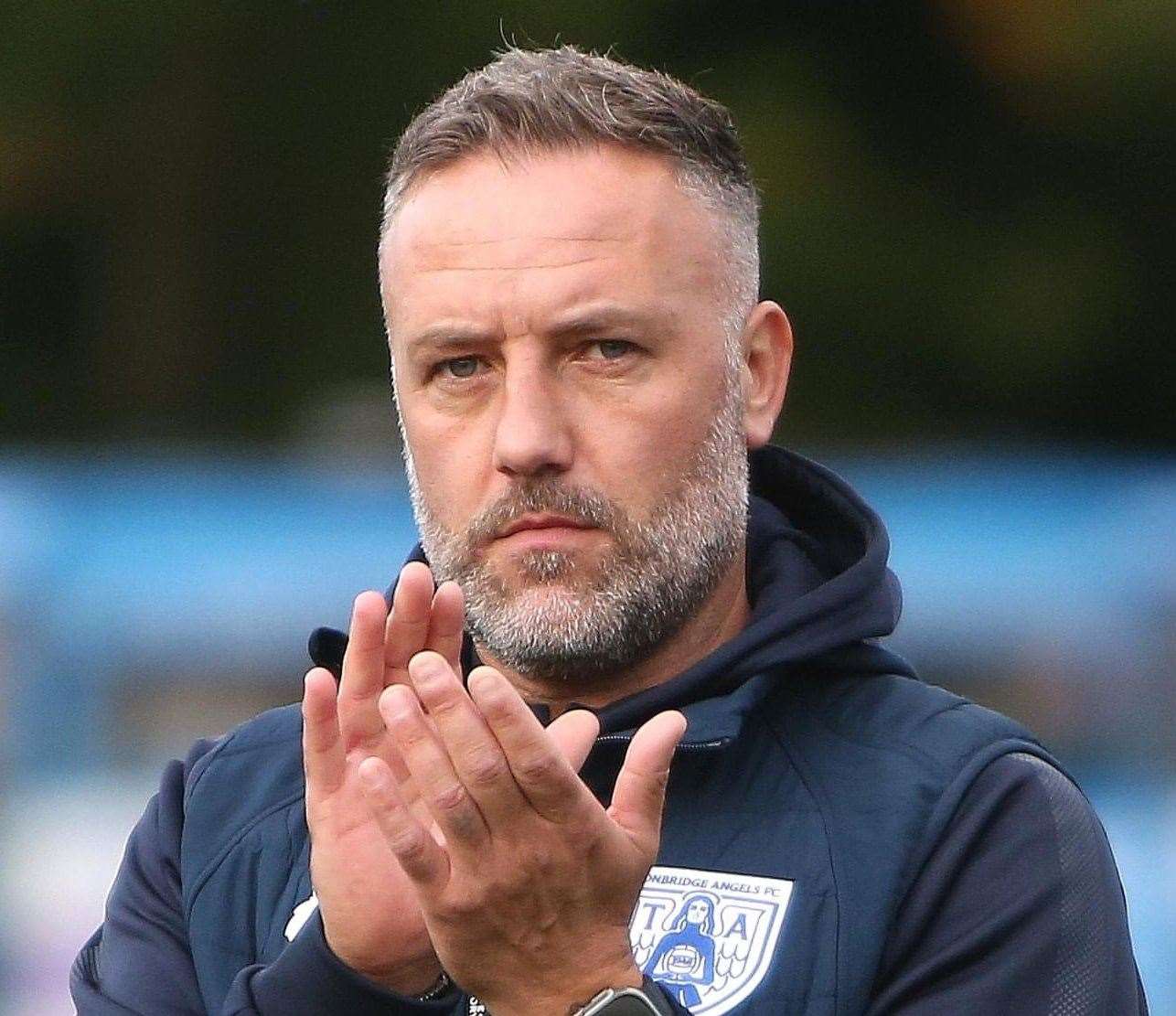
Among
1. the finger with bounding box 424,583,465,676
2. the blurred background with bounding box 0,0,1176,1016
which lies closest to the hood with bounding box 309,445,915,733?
the finger with bounding box 424,583,465,676

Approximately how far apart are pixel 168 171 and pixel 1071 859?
13.8ft

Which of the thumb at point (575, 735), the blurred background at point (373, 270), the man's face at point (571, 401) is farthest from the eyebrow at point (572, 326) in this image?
the blurred background at point (373, 270)

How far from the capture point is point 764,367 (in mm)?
2510

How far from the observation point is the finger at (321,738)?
6.11 ft

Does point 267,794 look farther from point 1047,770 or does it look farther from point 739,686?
point 1047,770

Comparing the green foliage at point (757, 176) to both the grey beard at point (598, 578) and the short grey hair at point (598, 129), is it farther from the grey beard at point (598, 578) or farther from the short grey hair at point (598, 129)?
the grey beard at point (598, 578)

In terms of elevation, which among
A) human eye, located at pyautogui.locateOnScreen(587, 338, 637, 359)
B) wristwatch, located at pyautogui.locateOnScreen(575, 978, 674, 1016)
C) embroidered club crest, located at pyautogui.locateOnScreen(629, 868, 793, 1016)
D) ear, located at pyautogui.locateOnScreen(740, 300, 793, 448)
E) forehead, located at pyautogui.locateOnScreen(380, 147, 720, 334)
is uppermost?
forehead, located at pyautogui.locateOnScreen(380, 147, 720, 334)

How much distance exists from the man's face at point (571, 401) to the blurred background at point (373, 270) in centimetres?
272

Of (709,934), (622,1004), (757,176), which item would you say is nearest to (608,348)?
(709,934)

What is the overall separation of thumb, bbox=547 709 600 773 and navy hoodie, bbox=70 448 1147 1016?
23cm

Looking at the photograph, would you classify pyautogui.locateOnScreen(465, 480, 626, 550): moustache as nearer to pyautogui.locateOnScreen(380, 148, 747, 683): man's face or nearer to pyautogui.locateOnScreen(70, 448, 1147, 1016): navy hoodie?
pyautogui.locateOnScreen(380, 148, 747, 683): man's face

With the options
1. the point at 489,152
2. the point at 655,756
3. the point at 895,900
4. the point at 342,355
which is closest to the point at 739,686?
the point at 895,900

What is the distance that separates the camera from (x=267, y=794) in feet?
7.57

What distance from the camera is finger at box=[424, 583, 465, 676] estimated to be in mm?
1920
